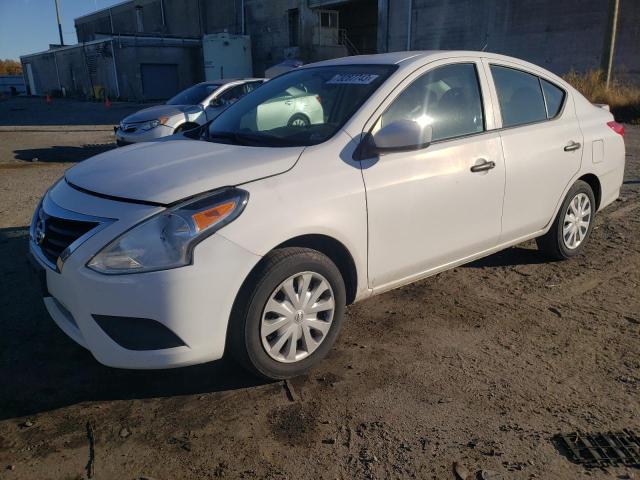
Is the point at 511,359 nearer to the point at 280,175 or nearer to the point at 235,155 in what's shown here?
the point at 280,175

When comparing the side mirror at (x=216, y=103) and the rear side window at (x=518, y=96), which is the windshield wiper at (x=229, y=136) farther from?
the side mirror at (x=216, y=103)

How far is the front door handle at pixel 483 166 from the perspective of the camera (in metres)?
3.57

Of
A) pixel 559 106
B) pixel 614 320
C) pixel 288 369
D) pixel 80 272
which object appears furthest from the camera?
pixel 559 106

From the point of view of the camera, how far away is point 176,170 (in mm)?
2889

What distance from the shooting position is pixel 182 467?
7.65ft

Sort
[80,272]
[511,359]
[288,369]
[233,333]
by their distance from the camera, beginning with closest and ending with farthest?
[80,272]
[233,333]
[288,369]
[511,359]

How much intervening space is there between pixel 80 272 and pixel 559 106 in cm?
386

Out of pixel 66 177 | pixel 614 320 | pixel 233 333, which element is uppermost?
pixel 66 177

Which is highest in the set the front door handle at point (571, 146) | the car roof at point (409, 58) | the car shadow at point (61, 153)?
the car roof at point (409, 58)

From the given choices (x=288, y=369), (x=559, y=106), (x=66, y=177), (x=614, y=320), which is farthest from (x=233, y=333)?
(x=559, y=106)

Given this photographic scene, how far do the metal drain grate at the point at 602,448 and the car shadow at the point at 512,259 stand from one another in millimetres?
2272

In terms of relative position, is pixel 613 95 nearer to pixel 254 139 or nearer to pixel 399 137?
pixel 399 137

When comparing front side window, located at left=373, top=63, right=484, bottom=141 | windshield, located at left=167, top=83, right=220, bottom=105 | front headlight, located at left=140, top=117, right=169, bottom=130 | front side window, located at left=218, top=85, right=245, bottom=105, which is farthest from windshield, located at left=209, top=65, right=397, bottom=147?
windshield, located at left=167, top=83, right=220, bottom=105

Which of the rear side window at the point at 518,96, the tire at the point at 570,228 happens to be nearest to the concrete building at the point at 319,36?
the tire at the point at 570,228
